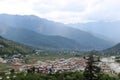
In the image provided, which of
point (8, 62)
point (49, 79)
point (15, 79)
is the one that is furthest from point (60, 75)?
point (8, 62)

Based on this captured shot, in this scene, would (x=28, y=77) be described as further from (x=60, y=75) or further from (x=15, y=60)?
(x=15, y=60)

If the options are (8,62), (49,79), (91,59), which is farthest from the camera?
(8,62)

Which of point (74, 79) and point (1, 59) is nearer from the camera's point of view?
point (74, 79)

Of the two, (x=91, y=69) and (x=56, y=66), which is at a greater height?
(x=91, y=69)

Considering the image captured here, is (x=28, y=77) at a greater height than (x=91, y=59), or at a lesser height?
lesser

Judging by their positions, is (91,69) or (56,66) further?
(56,66)

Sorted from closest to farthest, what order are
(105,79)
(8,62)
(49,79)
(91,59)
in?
(91,59) → (105,79) → (49,79) → (8,62)

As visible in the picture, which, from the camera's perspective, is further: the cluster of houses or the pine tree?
the cluster of houses

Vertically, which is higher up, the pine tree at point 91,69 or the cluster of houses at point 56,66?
the pine tree at point 91,69

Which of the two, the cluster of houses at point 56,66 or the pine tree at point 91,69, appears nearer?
the pine tree at point 91,69

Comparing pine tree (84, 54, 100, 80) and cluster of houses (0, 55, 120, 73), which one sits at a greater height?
pine tree (84, 54, 100, 80)
